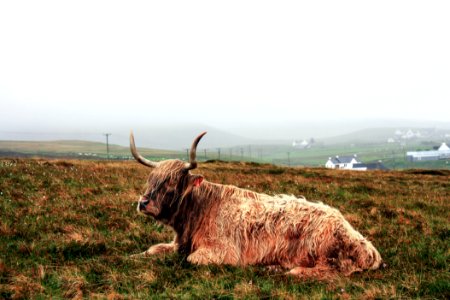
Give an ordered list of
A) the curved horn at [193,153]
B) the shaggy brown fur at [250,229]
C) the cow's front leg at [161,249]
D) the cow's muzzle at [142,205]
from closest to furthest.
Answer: the shaggy brown fur at [250,229] < the curved horn at [193,153] < the cow's muzzle at [142,205] < the cow's front leg at [161,249]

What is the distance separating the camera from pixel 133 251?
7.78 m

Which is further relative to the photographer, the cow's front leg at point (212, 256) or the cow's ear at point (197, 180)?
the cow's ear at point (197, 180)

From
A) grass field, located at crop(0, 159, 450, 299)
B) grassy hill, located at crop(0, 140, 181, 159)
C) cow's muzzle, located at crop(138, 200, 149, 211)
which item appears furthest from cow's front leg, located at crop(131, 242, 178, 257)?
grassy hill, located at crop(0, 140, 181, 159)

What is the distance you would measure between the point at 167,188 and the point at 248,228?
1.58m

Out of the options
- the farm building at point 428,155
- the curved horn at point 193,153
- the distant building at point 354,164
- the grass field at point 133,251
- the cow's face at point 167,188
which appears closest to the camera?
the grass field at point 133,251

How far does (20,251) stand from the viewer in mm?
7340

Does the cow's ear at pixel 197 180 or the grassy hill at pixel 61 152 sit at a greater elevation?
the cow's ear at pixel 197 180

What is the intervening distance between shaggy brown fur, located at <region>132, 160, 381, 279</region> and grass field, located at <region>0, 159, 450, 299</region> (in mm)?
334

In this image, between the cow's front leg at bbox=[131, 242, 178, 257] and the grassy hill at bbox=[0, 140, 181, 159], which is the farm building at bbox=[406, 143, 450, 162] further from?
the cow's front leg at bbox=[131, 242, 178, 257]

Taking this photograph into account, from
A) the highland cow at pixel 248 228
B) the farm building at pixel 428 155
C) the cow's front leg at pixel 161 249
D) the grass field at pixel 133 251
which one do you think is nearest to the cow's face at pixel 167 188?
the highland cow at pixel 248 228

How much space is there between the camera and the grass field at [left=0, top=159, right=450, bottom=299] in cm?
555

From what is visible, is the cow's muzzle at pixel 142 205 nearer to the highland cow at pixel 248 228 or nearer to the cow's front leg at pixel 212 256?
the highland cow at pixel 248 228

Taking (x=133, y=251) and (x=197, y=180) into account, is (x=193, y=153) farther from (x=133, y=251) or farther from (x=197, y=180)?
(x=133, y=251)

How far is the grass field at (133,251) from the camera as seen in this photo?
5547 mm
